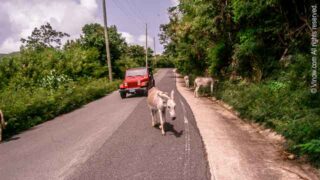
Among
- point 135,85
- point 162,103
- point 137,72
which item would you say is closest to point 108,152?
point 162,103

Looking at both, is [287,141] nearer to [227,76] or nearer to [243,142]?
[243,142]

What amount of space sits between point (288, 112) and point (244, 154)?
2816mm

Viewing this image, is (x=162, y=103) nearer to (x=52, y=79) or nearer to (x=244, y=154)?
(x=244, y=154)

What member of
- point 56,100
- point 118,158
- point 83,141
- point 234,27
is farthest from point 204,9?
point 118,158

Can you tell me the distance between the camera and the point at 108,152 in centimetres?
863

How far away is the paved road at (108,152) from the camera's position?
7.14 m

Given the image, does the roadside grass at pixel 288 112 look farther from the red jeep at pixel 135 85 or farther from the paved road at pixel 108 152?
the red jeep at pixel 135 85

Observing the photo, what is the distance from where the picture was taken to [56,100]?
18.3 m

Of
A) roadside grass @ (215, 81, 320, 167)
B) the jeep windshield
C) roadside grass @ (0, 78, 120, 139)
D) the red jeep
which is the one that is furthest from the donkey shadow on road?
the jeep windshield

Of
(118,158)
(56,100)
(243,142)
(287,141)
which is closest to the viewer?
(118,158)

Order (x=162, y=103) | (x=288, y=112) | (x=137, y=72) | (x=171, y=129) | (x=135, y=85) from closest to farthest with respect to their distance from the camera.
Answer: (x=162, y=103) → (x=288, y=112) → (x=171, y=129) → (x=135, y=85) → (x=137, y=72)

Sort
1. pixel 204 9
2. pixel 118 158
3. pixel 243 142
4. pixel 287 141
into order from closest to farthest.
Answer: pixel 118 158 → pixel 287 141 → pixel 243 142 → pixel 204 9

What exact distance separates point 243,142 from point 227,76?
14.6m

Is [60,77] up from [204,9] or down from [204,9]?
down
